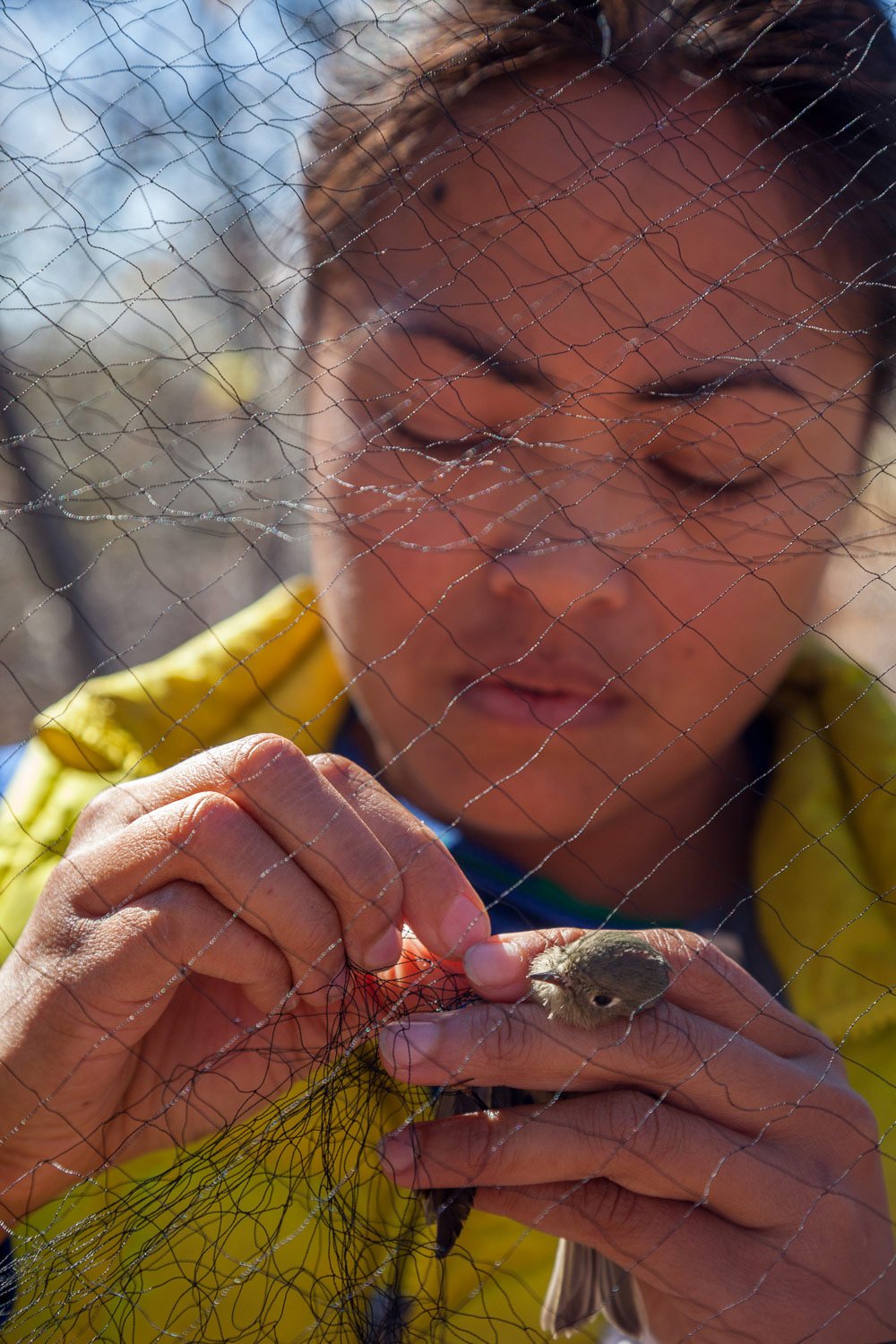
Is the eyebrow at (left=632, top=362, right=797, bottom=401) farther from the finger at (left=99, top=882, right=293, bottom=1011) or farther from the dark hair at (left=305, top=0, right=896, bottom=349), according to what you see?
the finger at (left=99, top=882, right=293, bottom=1011)

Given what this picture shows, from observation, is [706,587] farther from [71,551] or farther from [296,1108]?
[71,551]

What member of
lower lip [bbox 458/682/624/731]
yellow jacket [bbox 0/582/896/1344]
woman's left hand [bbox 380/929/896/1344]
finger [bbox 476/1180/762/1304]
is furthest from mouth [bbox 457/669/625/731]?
finger [bbox 476/1180/762/1304]

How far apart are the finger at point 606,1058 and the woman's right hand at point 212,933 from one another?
55 millimetres

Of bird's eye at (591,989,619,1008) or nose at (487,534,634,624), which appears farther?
nose at (487,534,634,624)

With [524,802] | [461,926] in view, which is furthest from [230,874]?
[524,802]

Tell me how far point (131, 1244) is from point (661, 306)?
729 mm

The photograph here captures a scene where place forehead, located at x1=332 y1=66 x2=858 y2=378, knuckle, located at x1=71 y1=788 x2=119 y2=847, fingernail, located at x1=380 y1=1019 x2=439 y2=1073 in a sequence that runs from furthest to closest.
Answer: forehead, located at x1=332 y1=66 x2=858 y2=378 < knuckle, located at x1=71 y1=788 x2=119 y2=847 < fingernail, located at x1=380 y1=1019 x2=439 y2=1073

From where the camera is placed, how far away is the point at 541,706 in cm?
94

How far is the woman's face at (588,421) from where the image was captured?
87 cm

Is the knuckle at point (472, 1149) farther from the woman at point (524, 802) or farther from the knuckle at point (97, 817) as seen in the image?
the knuckle at point (97, 817)

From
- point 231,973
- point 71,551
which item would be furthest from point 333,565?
point 71,551

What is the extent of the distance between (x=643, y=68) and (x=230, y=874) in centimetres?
68

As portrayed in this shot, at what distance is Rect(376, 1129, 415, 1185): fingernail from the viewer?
71 cm

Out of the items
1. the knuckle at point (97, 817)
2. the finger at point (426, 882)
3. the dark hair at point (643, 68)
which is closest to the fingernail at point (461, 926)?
the finger at point (426, 882)
